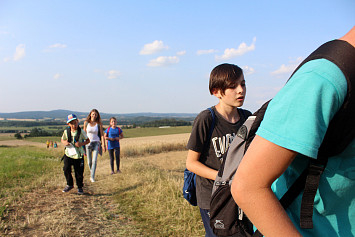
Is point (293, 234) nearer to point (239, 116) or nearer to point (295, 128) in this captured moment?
point (295, 128)

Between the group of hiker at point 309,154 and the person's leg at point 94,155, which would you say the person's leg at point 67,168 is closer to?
the person's leg at point 94,155

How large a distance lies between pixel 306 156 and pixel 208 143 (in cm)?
160

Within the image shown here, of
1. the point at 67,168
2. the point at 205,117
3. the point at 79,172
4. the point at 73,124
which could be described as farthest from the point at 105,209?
the point at 205,117

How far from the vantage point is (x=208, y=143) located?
7.95 feet

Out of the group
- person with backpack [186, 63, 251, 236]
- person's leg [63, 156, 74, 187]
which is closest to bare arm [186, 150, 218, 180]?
person with backpack [186, 63, 251, 236]

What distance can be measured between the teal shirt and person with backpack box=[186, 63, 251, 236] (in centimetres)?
146

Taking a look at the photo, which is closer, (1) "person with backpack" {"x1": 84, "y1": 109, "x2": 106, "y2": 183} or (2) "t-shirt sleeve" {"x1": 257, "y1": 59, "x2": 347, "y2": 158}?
(2) "t-shirt sleeve" {"x1": 257, "y1": 59, "x2": 347, "y2": 158}

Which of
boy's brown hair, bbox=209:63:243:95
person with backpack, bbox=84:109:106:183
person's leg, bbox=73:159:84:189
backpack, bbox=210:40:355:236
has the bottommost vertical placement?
person's leg, bbox=73:159:84:189

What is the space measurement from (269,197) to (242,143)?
393 millimetres

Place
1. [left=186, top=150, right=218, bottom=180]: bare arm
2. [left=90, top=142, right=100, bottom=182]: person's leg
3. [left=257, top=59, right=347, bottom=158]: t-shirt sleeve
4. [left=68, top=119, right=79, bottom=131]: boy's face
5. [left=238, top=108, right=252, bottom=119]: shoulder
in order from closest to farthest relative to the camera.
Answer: [left=257, top=59, right=347, bottom=158]: t-shirt sleeve
[left=186, top=150, right=218, bottom=180]: bare arm
[left=238, top=108, right=252, bottom=119]: shoulder
[left=68, top=119, right=79, bottom=131]: boy's face
[left=90, top=142, right=100, bottom=182]: person's leg

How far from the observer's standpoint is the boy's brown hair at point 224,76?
2.37 metres

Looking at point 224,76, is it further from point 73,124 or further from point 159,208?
point 73,124

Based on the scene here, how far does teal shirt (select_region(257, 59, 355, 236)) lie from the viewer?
28.8 inches

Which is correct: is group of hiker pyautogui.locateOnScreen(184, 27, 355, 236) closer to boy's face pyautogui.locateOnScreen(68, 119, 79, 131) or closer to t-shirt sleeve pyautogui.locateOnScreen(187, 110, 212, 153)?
t-shirt sleeve pyautogui.locateOnScreen(187, 110, 212, 153)
